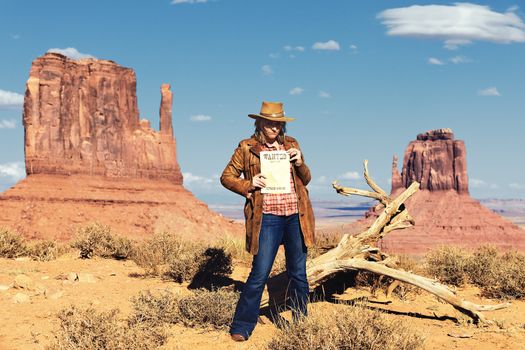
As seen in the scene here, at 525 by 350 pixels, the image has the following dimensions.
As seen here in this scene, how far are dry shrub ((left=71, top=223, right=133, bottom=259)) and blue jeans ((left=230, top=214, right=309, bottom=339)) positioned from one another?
285 inches

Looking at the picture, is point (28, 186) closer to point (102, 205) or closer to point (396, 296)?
point (102, 205)

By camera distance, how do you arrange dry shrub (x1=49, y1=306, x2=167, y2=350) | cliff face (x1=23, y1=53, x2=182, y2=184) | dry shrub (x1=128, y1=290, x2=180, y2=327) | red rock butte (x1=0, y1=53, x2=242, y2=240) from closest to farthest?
dry shrub (x1=49, y1=306, x2=167, y2=350), dry shrub (x1=128, y1=290, x2=180, y2=327), red rock butte (x1=0, y1=53, x2=242, y2=240), cliff face (x1=23, y1=53, x2=182, y2=184)

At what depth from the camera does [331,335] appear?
218 inches

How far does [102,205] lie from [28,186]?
7.10m

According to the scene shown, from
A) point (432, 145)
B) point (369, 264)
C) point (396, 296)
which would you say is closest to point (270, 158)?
point (369, 264)

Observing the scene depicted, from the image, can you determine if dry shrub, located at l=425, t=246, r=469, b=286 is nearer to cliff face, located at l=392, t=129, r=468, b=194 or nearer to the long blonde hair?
the long blonde hair

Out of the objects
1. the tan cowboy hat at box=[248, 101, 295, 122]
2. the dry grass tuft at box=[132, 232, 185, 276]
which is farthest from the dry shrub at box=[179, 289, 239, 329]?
the dry grass tuft at box=[132, 232, 185, 276]

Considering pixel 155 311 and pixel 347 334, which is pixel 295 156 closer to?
pixel 347 334

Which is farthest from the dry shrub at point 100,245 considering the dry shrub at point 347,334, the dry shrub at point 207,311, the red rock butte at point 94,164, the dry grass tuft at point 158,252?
the red rock butte at point 94,164

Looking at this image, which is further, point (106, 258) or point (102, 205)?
point (102, 205)

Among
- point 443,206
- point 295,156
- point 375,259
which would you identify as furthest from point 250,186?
point 443,206

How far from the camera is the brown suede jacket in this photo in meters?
6.67

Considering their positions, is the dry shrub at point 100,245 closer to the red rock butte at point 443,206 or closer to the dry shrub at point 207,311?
the dry shrub at point 207,311

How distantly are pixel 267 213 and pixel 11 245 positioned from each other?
27.7 ft
